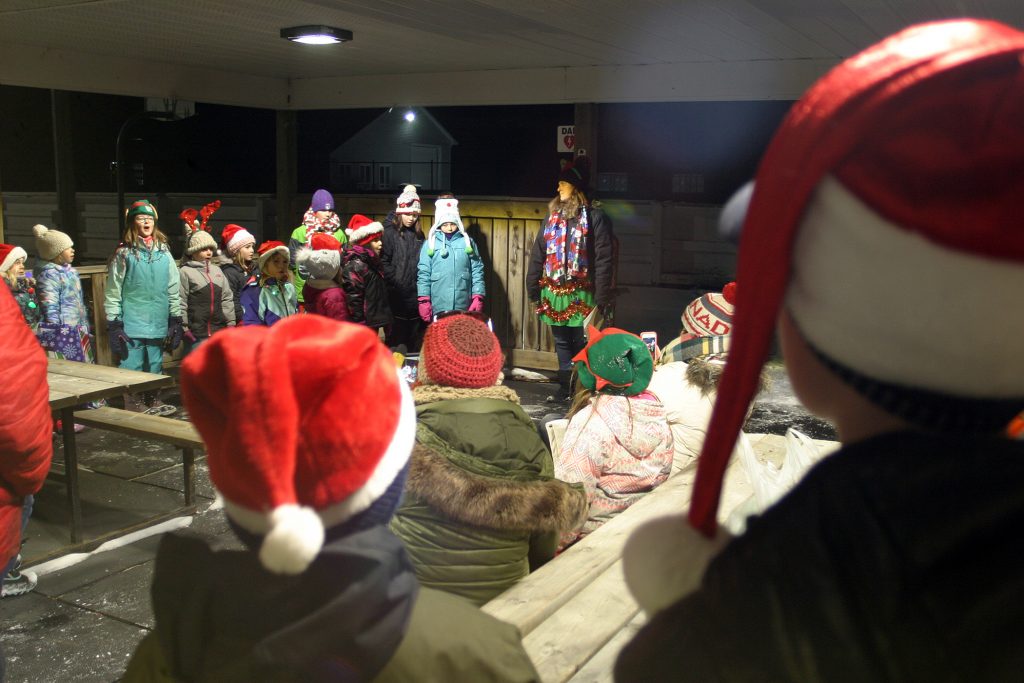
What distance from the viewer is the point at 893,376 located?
0.75 m

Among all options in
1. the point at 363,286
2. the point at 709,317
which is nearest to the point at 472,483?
the point at 709,317

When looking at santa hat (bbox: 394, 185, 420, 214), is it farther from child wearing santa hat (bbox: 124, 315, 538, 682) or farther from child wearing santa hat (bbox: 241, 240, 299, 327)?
child wearing santa hat (bbox: 124, 315, 538, 682)

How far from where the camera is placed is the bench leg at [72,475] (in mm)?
4648

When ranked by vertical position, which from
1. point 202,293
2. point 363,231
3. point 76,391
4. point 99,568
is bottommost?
point 99,568

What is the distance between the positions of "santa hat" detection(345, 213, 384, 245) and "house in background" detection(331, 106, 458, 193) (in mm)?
17336

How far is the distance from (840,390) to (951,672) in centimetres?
24

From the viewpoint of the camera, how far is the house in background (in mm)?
25578

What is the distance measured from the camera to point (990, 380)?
28.9 inches

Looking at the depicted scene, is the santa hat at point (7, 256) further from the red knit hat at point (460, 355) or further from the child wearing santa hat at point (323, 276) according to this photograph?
the red knit hat at point (460, 355)

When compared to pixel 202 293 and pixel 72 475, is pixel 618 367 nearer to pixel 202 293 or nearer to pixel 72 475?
pixel 72 475

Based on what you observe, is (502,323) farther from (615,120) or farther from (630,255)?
(615,120)

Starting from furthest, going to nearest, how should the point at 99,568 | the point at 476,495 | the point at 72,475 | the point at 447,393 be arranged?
the point at 72,475 → the point at 99,568 → the point at 447,393 → the point at 476,495

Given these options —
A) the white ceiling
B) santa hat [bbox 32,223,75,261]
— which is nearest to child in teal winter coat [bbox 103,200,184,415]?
santa hat [bbox 32,223,75,261]

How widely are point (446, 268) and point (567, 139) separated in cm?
188
